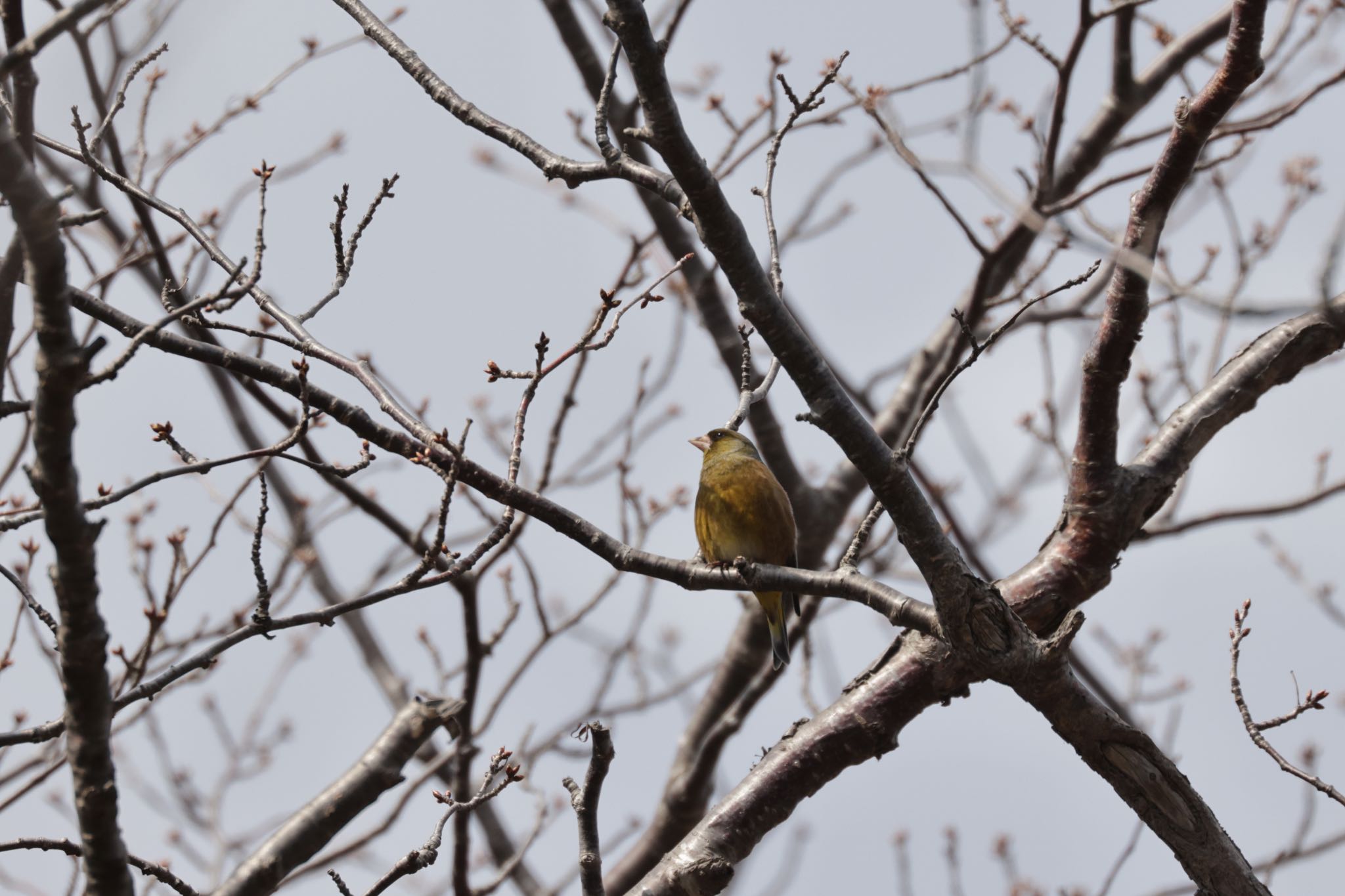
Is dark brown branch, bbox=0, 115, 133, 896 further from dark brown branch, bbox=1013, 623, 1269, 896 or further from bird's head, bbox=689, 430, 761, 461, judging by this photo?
bird's head, bbox=689, 430, 761, 461

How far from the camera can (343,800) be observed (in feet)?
13.2

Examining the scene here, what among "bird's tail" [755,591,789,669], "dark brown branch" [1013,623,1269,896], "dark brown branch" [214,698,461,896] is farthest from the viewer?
"bird's tail" [755,591,789,669]

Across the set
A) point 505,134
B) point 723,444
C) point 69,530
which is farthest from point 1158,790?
point 723,444

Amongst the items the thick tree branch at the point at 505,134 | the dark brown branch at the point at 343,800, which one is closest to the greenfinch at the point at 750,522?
the dark brown branch at the point at 343,800

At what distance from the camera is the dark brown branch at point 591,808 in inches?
100

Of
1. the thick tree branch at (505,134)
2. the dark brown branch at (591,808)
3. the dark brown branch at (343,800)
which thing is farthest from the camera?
the dark brown branch at (343,800)

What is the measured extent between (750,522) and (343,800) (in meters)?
2.31

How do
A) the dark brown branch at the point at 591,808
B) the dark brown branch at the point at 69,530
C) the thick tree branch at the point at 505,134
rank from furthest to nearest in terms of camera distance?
the thick tree branch at the point at 505,134 → the dark brown branch at the point at 591,808 → the dark brown branch at the point at 69,530

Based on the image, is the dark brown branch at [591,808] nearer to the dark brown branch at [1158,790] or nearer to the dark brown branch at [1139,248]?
the dark brown branch at [1158,790]

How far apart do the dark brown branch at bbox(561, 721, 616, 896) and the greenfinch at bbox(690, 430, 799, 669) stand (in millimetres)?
2757

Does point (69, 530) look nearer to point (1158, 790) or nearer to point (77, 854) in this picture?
point (77, 854)

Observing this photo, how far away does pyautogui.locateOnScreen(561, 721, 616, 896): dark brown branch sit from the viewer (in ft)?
8.35

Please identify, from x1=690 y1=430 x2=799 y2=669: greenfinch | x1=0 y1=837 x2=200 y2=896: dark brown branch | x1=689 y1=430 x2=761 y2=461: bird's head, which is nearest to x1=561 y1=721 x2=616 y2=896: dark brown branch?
x1=0 y1=837 x2=200 y2=896: dark brown branch

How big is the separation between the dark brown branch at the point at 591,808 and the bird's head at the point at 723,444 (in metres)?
3.36
